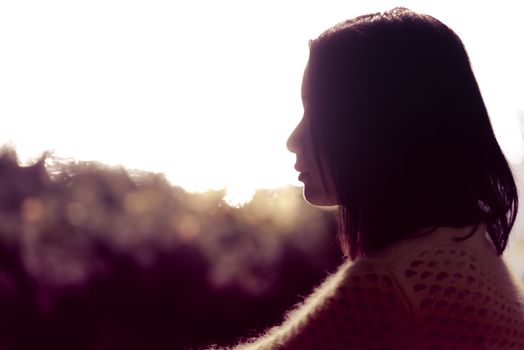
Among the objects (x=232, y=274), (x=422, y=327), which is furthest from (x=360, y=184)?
(x=232, y=274)

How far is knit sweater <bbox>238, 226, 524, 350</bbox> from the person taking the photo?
1279mm

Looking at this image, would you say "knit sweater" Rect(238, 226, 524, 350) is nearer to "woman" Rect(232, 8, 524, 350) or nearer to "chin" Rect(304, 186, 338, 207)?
"woman" Rect(232, 8, 524, 350)

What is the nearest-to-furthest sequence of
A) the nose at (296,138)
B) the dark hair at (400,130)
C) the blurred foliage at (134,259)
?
the dark hair at (400,130)
the nose at (296,138)
the blurred foliage at (134,259)

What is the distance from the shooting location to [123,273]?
19.2 m

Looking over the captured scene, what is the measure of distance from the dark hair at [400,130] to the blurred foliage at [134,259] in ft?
53.9

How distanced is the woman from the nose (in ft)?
0.15

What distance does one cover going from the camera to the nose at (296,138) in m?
1.81

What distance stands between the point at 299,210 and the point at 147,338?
21.4 ft

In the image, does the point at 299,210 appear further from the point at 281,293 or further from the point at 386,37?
the point at 386,37

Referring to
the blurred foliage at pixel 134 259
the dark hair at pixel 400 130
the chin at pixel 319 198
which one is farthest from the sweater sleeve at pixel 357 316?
the blurred foliage at pixel 134 259

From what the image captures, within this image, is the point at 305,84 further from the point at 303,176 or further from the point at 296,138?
the point at 303,176

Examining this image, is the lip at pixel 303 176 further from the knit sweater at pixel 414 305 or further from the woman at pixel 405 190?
the knit sweater at pixel 414 305

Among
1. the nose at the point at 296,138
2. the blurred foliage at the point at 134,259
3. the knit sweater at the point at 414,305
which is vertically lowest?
the blurred foliage at the point at 134,259

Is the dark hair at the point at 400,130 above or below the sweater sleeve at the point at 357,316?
above
